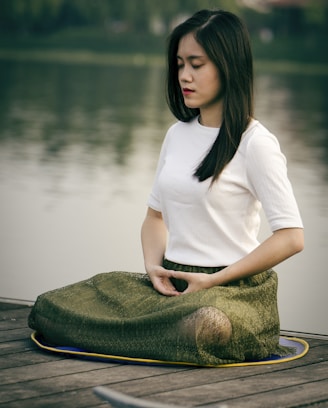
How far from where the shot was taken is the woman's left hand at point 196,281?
296 centimetres

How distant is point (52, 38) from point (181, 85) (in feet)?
69.7

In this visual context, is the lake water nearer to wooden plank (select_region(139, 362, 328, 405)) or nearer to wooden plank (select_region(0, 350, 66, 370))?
wooden plank (select_region(0, 350, 66, 370))

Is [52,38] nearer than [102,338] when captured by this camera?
No

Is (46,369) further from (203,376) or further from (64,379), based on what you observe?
(203,376)

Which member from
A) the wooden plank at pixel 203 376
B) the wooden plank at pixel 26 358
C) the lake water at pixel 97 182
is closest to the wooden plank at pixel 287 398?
the wooden plank at pixel 203 376

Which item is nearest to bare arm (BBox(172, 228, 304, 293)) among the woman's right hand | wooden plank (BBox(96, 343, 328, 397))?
the woman's right hand

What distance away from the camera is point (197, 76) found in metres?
2.99

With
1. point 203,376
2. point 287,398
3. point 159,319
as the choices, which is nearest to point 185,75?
point 159,319

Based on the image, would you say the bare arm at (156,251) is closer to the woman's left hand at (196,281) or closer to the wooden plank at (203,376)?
the woman's left hand at (196,281)

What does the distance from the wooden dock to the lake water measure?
0.85m

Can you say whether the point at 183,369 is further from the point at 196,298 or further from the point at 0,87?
the point at 0,87

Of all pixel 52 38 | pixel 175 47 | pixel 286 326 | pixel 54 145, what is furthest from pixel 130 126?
pixel 52 38

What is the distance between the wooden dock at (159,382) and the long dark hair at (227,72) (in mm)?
470

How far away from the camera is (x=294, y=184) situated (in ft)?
25.8
